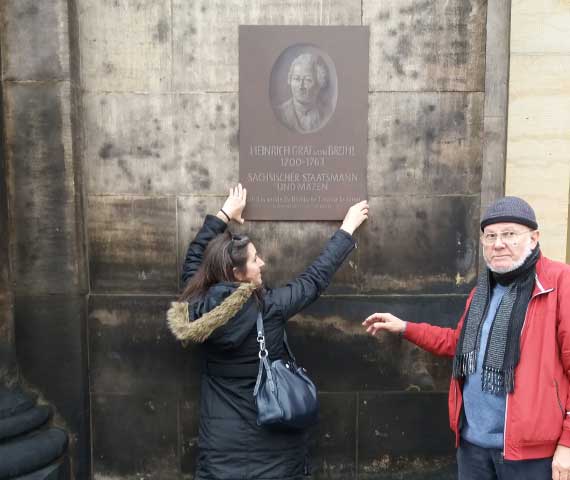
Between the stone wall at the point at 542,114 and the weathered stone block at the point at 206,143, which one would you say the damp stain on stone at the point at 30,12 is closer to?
the weathered stone block at the point at 206,143

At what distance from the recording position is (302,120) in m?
3.83

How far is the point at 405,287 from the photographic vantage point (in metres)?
3.96

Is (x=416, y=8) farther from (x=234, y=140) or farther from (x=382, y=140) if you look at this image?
A: (x=234, y=140)

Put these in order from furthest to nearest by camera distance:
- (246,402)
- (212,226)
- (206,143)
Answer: (206,143), (212,226), (246,402)

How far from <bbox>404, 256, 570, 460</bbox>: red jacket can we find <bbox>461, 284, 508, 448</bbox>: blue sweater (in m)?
0.10

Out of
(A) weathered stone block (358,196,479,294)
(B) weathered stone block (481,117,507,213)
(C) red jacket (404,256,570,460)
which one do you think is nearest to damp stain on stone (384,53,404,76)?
(B) weathered stone block (481,117,507,213)

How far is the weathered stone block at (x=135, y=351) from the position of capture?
12.9ft

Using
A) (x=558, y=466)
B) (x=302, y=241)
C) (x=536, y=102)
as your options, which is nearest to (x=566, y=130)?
(x=536, y=102)

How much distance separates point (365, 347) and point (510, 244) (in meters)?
1.74

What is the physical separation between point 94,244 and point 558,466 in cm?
321

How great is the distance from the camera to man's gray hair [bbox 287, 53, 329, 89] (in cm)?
379

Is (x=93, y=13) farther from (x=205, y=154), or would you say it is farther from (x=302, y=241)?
(x=302, y=241)

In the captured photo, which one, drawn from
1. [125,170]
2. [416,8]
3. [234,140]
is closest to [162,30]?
[234,140]

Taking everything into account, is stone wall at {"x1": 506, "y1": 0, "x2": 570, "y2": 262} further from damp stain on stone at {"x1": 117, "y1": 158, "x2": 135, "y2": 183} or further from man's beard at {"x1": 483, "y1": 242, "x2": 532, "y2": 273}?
damp stain on stone at {"x1": 117, "y1": 158, "x2": 135, "y2": 183}
